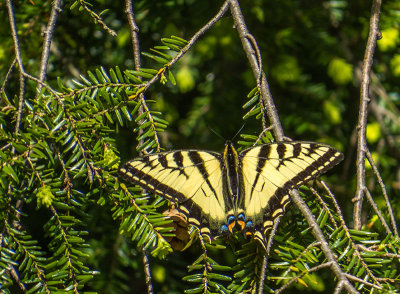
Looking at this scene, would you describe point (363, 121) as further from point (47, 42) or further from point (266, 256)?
point (47, 42)

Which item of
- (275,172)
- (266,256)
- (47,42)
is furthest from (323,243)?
(47,42)

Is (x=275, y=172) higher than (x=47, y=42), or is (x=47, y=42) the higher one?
(x=47, y=42)

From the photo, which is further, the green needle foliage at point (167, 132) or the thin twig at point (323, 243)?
the green needle foliage at point (167, 132)

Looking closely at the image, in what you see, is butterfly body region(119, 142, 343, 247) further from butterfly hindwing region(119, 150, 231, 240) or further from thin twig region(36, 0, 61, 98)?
thin twig region(36, 0, 61, 98)

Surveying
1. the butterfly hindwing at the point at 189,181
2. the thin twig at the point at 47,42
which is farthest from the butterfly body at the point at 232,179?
the thin twig at the point at 47,42

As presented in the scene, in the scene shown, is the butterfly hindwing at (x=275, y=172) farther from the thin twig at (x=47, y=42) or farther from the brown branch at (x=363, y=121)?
the thin twig at (x=47, y=42)

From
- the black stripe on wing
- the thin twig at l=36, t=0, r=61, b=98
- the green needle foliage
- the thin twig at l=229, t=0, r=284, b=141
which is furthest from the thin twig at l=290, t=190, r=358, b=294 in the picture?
the thin twig at l=36, t=0, r=61, b=98

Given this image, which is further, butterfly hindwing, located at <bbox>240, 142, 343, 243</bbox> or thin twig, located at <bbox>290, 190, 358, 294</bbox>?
butterfly hindwing, located at <bbox>240, 142, 343, 243</bbox>
